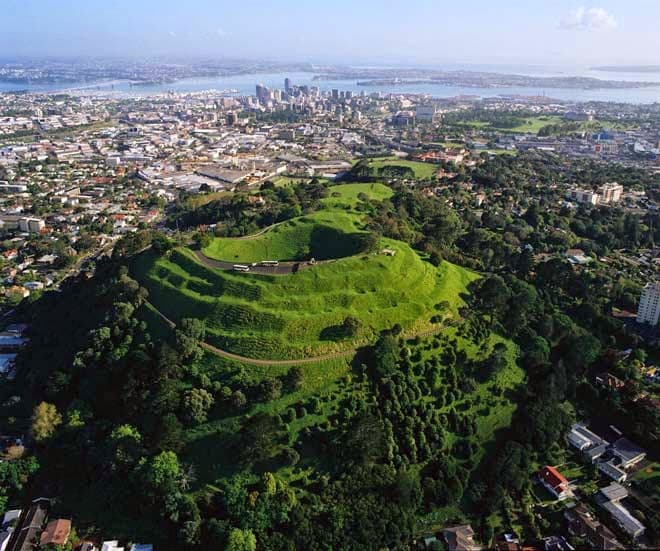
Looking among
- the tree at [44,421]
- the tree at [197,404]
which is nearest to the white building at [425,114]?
the tree at [197,404]

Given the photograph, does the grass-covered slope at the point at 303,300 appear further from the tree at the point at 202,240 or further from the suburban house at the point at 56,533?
the suburban house at the point at 56,533

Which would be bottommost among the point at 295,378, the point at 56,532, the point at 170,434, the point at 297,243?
the point at 56,532

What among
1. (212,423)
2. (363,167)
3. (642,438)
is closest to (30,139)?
(363,167)

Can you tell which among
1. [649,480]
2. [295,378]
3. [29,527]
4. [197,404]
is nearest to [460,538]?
[295,378]

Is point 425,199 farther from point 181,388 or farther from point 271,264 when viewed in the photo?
point 181,388

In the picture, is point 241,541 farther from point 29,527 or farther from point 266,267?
point 266,267
